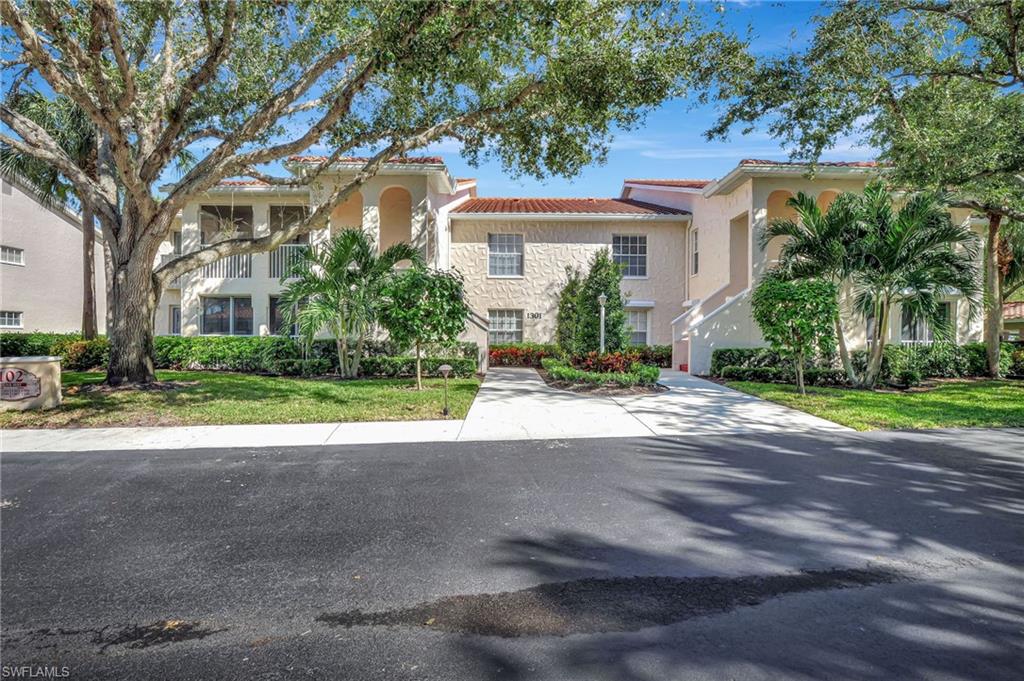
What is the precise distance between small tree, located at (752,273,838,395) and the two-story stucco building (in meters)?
4.34

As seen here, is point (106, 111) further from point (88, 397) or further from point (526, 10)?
point (526, 10)

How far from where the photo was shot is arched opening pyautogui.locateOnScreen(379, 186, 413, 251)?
1914cm

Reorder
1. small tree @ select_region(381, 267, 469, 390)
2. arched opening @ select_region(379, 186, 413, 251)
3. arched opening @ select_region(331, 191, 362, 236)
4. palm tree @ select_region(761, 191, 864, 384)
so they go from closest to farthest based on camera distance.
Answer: small tree @ select_region(381, 267, 469, 390) < palm tree @ select_region(761, 191, 864, 384) < arched opening @ select_region(331, 191, 362, 236) < arched opening @ select_region(379, 186, 413, 251)

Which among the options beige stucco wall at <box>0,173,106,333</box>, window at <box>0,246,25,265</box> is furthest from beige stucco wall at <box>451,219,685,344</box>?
window at <box>0,246,25,265</box>

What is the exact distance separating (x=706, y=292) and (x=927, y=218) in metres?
6.90

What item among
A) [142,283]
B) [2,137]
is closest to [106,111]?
[2,137]

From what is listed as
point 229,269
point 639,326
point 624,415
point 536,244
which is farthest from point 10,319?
point 624,415

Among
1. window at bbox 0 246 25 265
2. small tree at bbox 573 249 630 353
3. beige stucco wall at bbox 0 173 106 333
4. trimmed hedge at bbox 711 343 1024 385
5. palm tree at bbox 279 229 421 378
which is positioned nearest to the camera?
palm tree at bbox 279 229 421 378

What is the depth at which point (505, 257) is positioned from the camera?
20328mm

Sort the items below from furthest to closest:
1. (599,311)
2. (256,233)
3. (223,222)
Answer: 1. (223,222)
2. (256,233)
3. (599,311)

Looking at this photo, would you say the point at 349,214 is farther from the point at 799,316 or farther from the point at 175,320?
the point at 799,316

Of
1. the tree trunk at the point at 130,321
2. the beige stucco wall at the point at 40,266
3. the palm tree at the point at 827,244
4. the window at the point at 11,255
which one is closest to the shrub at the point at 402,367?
the tree trunk at the point at 130,321

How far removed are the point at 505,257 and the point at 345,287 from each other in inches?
314

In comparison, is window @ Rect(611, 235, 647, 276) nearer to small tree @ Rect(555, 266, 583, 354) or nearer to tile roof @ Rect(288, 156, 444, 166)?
small tree @ Rect(555, 266, 583, 354)
